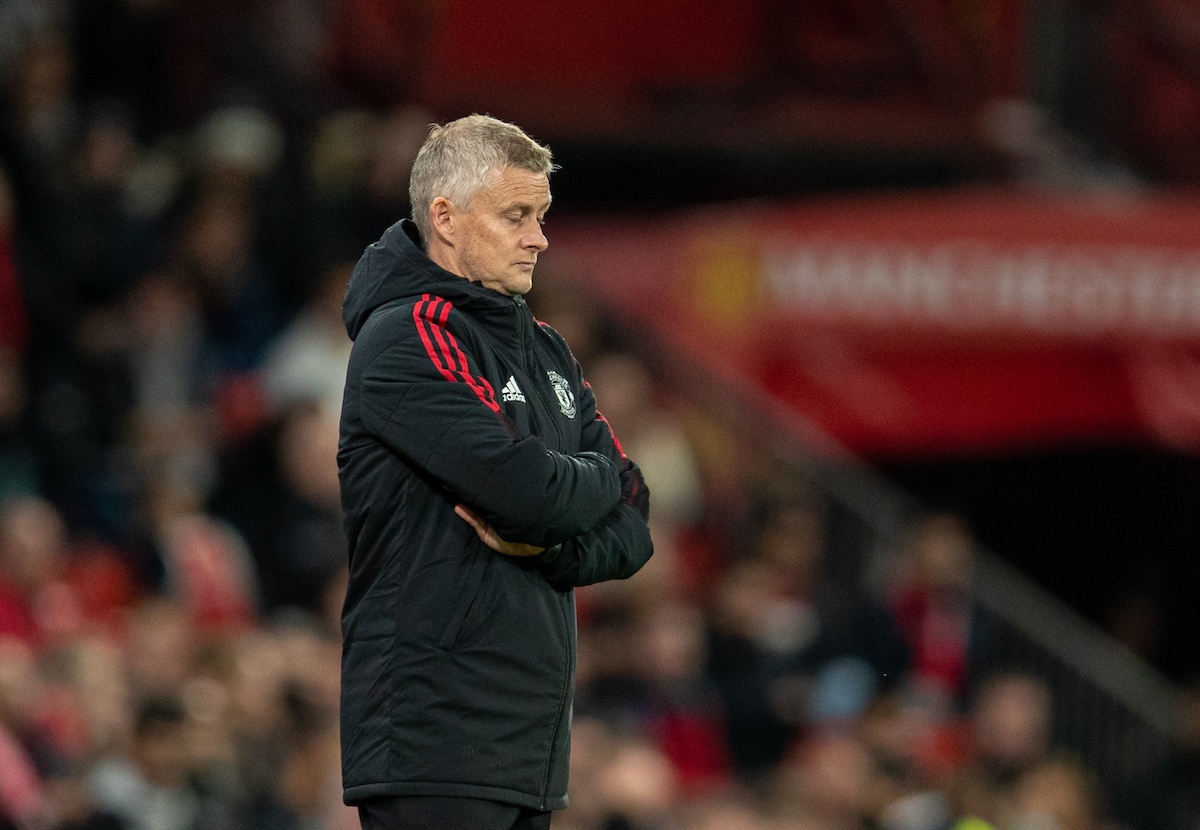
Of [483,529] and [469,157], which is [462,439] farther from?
[469,157]

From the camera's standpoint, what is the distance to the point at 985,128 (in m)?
12.7

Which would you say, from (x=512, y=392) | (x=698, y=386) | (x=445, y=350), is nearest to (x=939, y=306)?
(x=698, y=386)

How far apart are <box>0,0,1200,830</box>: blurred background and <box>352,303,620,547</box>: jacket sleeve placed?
129 inches

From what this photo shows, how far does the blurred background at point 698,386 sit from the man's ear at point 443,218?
10.9 ft

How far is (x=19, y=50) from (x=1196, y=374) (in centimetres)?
680

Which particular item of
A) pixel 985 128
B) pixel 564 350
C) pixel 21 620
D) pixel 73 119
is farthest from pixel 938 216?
pixel 564 350

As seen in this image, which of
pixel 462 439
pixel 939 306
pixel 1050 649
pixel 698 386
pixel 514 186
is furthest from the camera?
pixel 698 386

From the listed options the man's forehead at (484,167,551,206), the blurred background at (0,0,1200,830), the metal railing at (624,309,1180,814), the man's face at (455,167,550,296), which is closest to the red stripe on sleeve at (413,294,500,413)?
the man's face at (455,167,550,296)

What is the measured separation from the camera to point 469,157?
2986mm

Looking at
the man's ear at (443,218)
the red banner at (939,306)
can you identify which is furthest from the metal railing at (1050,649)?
the man's ear at (443,218)

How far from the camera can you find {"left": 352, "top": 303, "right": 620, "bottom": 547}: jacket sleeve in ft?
9.31

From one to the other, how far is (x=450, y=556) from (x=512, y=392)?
0.32 meters

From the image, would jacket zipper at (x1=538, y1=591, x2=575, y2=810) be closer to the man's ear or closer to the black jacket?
the black jacket

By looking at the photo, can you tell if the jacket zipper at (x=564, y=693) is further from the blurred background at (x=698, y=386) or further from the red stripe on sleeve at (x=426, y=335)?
the blurred background at (x=698, y=386)
